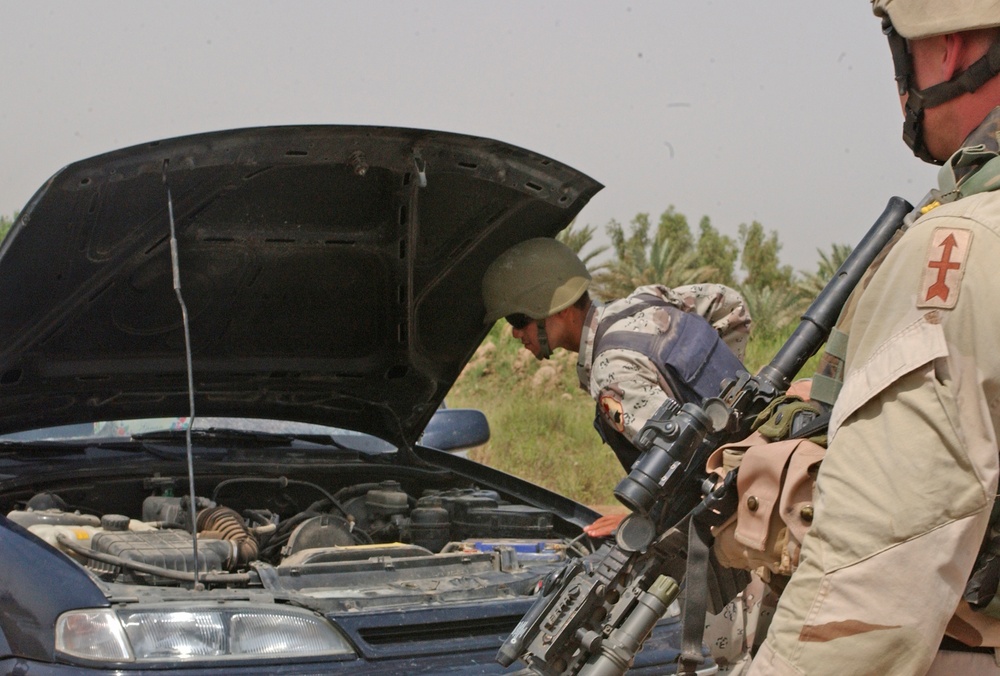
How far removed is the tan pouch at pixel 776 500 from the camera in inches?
70.0

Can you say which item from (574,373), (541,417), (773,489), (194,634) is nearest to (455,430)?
(194,634)

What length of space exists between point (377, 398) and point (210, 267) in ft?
3.33

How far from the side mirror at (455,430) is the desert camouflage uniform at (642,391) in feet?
3.81

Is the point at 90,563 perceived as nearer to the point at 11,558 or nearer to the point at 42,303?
the point at 11,558

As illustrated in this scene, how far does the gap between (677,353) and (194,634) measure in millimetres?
1705

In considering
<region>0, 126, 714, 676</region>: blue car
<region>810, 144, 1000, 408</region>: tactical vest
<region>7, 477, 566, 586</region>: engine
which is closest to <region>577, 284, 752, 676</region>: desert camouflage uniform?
<region>0, 126, 714, 676</region>: blue car

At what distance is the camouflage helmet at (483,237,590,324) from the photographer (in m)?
3.97

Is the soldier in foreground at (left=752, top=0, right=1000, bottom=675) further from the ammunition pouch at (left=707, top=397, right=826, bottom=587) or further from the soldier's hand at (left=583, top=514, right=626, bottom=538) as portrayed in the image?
the soldier's hand at (left=583, top=514, right=626, bottom=538)

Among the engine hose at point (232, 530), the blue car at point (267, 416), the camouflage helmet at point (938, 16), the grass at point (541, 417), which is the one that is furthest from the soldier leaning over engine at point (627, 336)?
the grass at point (541, 417)

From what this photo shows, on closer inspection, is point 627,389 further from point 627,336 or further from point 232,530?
point 232,530

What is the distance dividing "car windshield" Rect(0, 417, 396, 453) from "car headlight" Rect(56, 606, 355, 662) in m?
1.51

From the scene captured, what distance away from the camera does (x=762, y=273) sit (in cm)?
2316

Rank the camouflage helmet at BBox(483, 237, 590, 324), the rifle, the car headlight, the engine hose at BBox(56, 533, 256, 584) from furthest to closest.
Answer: the camouflage helmet at BBox(483, 237, 590, 324) < the engine hose at BBox(56, 533, 256, 584) < the car headlight < the rifle

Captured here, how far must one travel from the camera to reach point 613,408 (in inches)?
142
